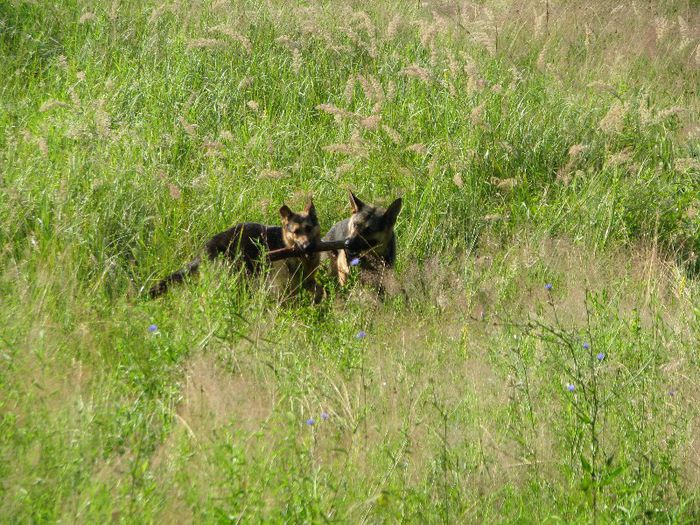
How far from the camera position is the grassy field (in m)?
4.18

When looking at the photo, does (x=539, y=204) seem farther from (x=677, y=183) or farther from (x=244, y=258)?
(x=244, y=258)

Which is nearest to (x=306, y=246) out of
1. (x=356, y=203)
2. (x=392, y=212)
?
(x=356, y=203)

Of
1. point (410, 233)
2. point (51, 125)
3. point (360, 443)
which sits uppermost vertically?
point (360, 443)

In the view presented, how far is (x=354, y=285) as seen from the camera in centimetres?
728

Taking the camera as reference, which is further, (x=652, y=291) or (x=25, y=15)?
(x=25, y=15)

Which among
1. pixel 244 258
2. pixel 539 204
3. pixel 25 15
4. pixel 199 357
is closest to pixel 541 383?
pixel 199 357

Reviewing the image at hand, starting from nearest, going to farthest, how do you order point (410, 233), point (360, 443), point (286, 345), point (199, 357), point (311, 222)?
point (360, 443)
point (199, 357)
point (286, 345)
point (311, 222)
point (410, 233)

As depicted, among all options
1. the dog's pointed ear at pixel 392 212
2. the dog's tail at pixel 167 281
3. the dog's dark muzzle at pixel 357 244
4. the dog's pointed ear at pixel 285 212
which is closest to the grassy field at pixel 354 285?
the dog's tail at pixel 167 281

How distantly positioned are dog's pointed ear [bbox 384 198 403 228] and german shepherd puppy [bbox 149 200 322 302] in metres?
0.57

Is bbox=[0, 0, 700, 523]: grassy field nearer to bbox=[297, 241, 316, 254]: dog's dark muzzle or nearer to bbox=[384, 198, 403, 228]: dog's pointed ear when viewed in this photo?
bbox=[384, 198, 403, 228]: dog's pointed ear

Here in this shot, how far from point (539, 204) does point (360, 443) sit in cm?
474

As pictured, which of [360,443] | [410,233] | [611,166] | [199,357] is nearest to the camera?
[360,443]

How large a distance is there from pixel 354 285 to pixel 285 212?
3.04 ft

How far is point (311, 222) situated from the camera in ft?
26.0
